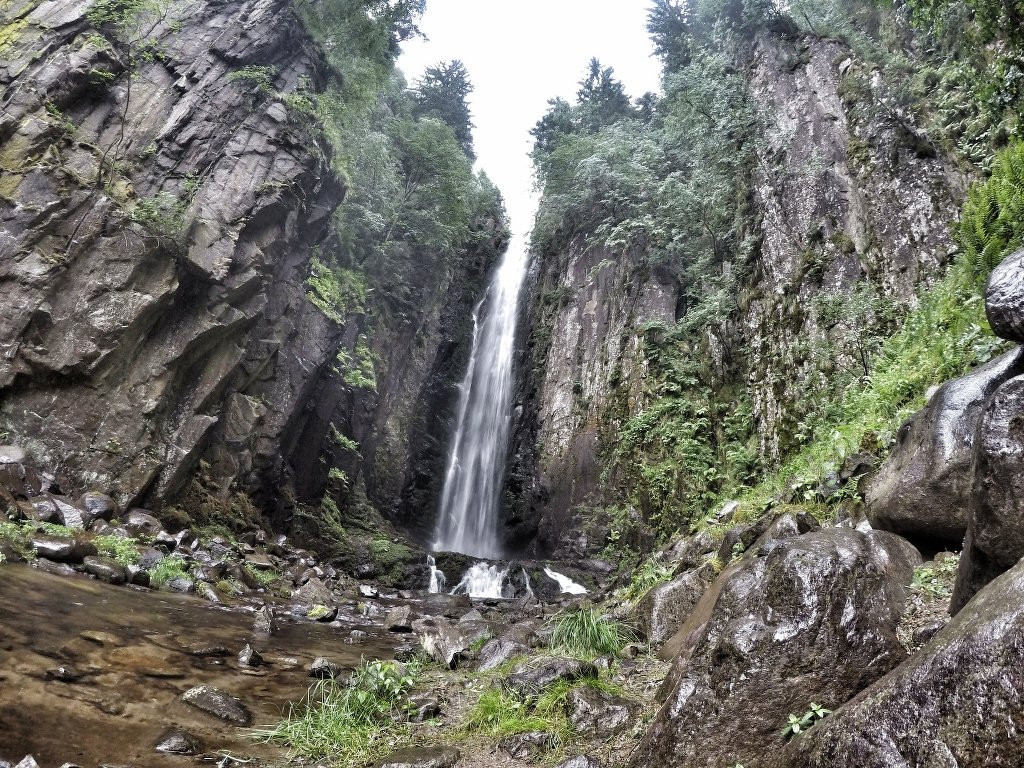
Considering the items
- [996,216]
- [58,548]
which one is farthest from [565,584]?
[996,216]

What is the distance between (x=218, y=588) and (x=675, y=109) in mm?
19797

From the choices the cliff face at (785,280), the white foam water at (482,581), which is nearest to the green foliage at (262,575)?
the white foam water at (482,581)

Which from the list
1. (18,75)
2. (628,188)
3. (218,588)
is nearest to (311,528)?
(218,588)

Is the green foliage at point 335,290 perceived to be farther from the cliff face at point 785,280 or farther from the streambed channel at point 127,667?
the streambed channel at point 127,667

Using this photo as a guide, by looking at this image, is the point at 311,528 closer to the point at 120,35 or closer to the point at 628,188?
the point at 120,35

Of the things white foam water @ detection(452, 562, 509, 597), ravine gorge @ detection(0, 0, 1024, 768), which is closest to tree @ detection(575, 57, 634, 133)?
ravine gorge @ detection(0, 0, 1024, 768)

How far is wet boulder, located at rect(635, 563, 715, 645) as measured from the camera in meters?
5.57

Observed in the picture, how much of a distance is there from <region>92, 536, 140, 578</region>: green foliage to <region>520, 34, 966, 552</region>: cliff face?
34.6 ft

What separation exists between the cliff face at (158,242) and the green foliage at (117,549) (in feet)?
8.85

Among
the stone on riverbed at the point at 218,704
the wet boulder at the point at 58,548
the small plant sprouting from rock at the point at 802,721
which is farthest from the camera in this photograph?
the wet boulder at the point at 58,548

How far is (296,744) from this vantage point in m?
3.84

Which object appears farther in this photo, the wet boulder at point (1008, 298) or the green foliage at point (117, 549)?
the green foliage at point (117, 549)

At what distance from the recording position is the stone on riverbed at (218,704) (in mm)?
4168

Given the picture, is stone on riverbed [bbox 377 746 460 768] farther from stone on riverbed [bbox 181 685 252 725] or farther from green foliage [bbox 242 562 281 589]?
green foliage [bbox 242 562 281 589]
